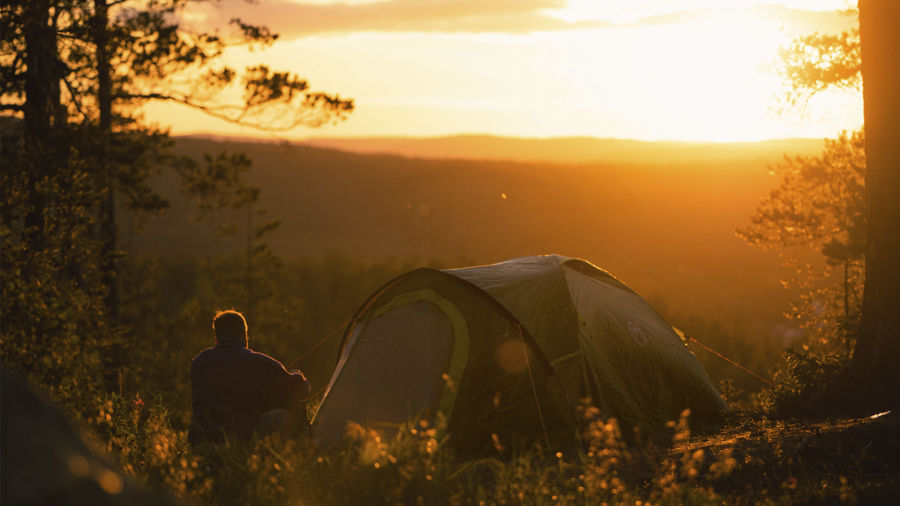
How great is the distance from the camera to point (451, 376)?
9.15 meters

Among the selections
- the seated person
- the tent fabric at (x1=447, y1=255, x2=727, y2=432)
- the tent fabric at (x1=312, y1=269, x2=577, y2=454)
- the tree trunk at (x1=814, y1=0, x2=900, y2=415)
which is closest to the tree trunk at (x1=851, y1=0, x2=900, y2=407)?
the tree trunk at (x1=814, y1=0, x2=900, y2=415)

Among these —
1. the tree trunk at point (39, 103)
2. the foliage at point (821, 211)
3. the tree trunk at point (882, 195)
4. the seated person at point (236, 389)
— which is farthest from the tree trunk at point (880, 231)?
the tree trunk at point (39, 103)

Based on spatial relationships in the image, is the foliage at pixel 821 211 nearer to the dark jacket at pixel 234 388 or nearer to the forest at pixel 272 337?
the forest at pixel 272 337

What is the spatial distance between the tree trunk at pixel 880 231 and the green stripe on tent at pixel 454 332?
394cm

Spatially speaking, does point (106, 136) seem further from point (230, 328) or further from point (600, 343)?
point (600, 343)

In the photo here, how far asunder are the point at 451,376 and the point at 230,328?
2.67 m

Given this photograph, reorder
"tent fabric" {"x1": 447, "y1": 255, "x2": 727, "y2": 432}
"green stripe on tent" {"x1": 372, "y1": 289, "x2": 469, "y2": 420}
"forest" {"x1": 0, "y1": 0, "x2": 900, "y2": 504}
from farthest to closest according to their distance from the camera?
1. "tent fabric" {"x1": 447, "y1": 255, "x2": 727, "y2": 432}
2. "green stripe on tent" {"x1": 372, "y1": 289, "x2": 469, "y2": 420}
3. "forest" {"x1": 0, "y1": 0, "x2": 900, "y2": 504}

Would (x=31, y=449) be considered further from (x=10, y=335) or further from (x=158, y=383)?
(x=158, y=383)

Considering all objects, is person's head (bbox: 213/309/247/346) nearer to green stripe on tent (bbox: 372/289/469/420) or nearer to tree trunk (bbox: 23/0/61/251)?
green stripe on tent (bbox: 372/289/469/420)

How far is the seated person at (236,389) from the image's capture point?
288 inches

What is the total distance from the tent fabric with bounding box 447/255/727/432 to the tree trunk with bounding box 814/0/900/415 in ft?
5.44

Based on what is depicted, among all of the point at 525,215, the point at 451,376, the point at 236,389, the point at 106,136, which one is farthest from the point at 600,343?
the point at 525,215

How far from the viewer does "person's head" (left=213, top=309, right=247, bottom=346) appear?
7379 millimetres

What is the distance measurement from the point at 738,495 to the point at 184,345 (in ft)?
74.7
